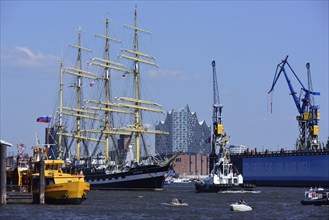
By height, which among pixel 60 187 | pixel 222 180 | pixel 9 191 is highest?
pixel 222 180

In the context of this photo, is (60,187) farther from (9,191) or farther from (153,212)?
(153,212)

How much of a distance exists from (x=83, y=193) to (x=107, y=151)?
90749mm

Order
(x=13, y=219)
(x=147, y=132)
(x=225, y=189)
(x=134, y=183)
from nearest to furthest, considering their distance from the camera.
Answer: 1. (x=13, y=219)
2. (x=225, y=189)
3. (x=134, y=183)
4. (x=147, y=132)

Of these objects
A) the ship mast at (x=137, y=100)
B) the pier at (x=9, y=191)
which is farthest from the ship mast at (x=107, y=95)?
the pier at (x=9, y=191)

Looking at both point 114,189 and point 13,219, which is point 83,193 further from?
point 114,189

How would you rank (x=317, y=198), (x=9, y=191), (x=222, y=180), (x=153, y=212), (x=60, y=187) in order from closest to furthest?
(x=153, y=212) → (x=60, y=187) → (x=9, y=191) → (x=317, y=198) → (x=222, y=180)

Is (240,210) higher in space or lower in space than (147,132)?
lower

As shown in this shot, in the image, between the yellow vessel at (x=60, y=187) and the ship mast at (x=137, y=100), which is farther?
the ship mast at (x=137, y=100)

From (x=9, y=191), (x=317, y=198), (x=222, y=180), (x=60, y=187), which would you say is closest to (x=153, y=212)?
(x=60, y=187)

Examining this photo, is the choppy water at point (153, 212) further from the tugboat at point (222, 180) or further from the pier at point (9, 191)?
the tugboat at point (222, 180)

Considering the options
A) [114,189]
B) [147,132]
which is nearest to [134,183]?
[114,189]

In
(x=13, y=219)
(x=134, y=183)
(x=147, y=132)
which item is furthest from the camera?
(x=147, y=132)

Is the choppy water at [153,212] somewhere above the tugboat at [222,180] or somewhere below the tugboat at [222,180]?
below

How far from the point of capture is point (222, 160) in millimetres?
156000
